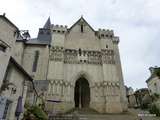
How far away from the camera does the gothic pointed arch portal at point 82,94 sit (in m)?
25.9

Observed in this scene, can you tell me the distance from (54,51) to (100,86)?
870 centimetres

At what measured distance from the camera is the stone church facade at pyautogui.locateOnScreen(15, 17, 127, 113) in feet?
76.3

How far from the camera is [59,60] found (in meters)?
25.2

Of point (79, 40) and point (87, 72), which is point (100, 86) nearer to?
point (87, 72)

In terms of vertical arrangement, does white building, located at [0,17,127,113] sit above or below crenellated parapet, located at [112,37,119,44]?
below

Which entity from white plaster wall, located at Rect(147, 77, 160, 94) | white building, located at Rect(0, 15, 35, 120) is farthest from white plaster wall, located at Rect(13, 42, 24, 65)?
white plaster wall, located at Rect(147, 77, 160, 94)

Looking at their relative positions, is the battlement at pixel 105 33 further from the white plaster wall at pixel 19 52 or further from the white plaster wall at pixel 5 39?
A: the white plaster wall at pixel 5 39

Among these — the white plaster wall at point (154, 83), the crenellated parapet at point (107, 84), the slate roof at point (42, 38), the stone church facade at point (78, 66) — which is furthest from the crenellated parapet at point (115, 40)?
the slate roof at point (42, 38)

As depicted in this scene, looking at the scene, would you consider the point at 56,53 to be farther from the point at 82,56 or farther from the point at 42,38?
the point at 42,38

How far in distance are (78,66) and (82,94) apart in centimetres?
475

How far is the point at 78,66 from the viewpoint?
25750mm

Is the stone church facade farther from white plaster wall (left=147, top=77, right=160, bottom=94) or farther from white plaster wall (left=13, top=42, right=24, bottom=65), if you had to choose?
white plaster wall (left=147, top=77, right=160, bottom=94)

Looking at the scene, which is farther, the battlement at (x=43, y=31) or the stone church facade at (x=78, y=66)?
the battlement at (x=43, y=31)

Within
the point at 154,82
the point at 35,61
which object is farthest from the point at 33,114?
the point at 154,82
